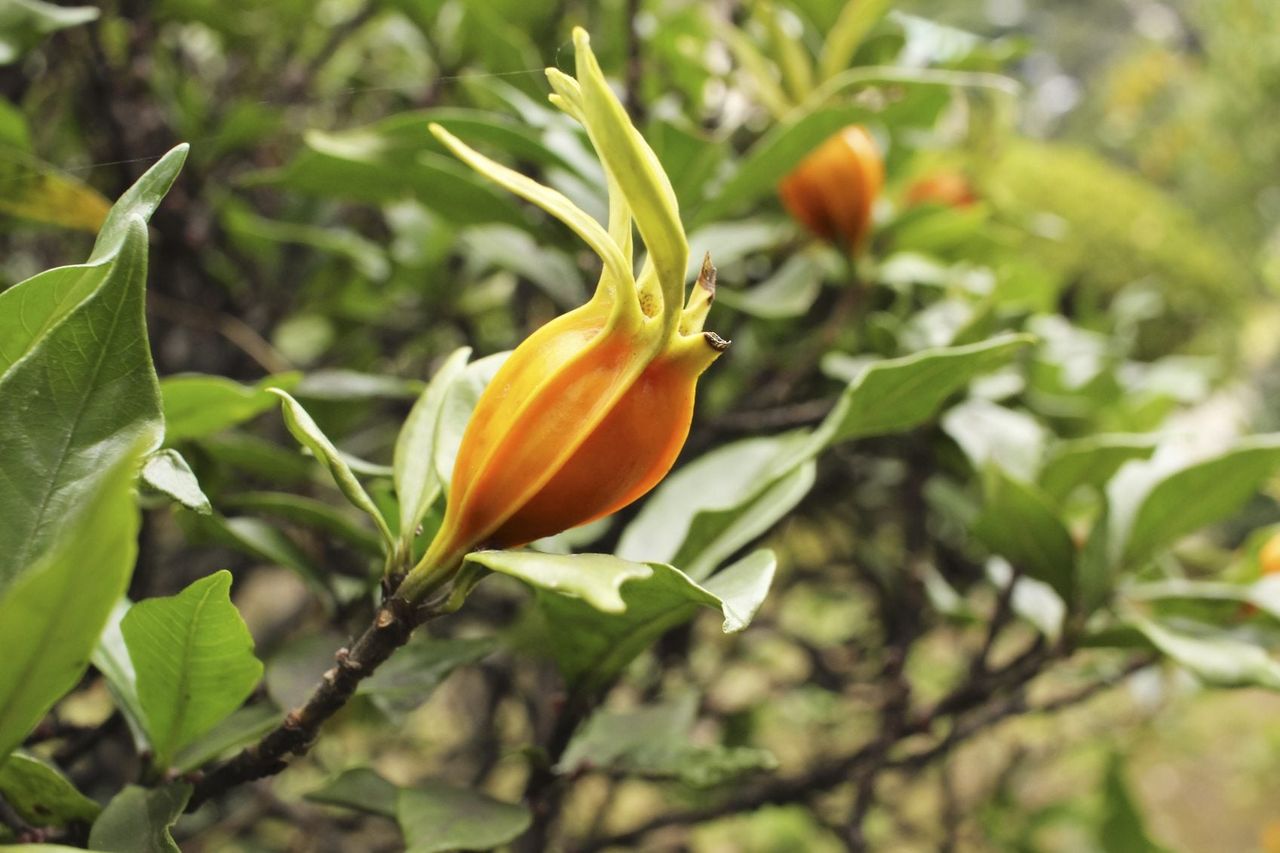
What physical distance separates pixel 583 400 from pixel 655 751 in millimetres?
281

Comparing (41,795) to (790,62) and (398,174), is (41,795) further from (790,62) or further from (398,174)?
(790,62)

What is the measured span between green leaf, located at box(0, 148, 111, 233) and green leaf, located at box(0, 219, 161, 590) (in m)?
0.32

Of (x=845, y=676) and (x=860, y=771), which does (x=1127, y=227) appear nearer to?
(x=845, y=676)

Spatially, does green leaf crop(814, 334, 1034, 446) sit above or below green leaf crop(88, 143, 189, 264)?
below

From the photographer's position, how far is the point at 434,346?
1039 mm

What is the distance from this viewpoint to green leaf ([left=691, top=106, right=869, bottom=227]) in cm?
56

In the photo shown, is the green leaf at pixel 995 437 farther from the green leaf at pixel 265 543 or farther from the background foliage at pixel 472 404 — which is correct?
the green leaf at pixel 265 543

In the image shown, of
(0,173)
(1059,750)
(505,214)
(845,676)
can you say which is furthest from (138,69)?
(1059,750)

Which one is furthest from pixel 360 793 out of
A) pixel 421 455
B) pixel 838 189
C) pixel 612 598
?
pixel 838 189

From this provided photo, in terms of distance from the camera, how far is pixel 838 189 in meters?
0.69

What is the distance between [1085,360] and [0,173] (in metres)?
0.85

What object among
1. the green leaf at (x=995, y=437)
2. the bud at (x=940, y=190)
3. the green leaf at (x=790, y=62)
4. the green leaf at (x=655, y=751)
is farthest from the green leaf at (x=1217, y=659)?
the bud at (x=940, y=190)

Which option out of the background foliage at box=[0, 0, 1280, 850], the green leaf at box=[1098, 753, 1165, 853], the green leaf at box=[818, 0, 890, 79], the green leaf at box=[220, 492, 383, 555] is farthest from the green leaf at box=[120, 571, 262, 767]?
the green leaf at box=[1098, 753, 1165, 853]

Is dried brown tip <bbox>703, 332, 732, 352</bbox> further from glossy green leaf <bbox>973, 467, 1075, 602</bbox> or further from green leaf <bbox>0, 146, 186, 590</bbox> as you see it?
glossy green leaf <bbox>973, 467, 1075, 602</bbox>
